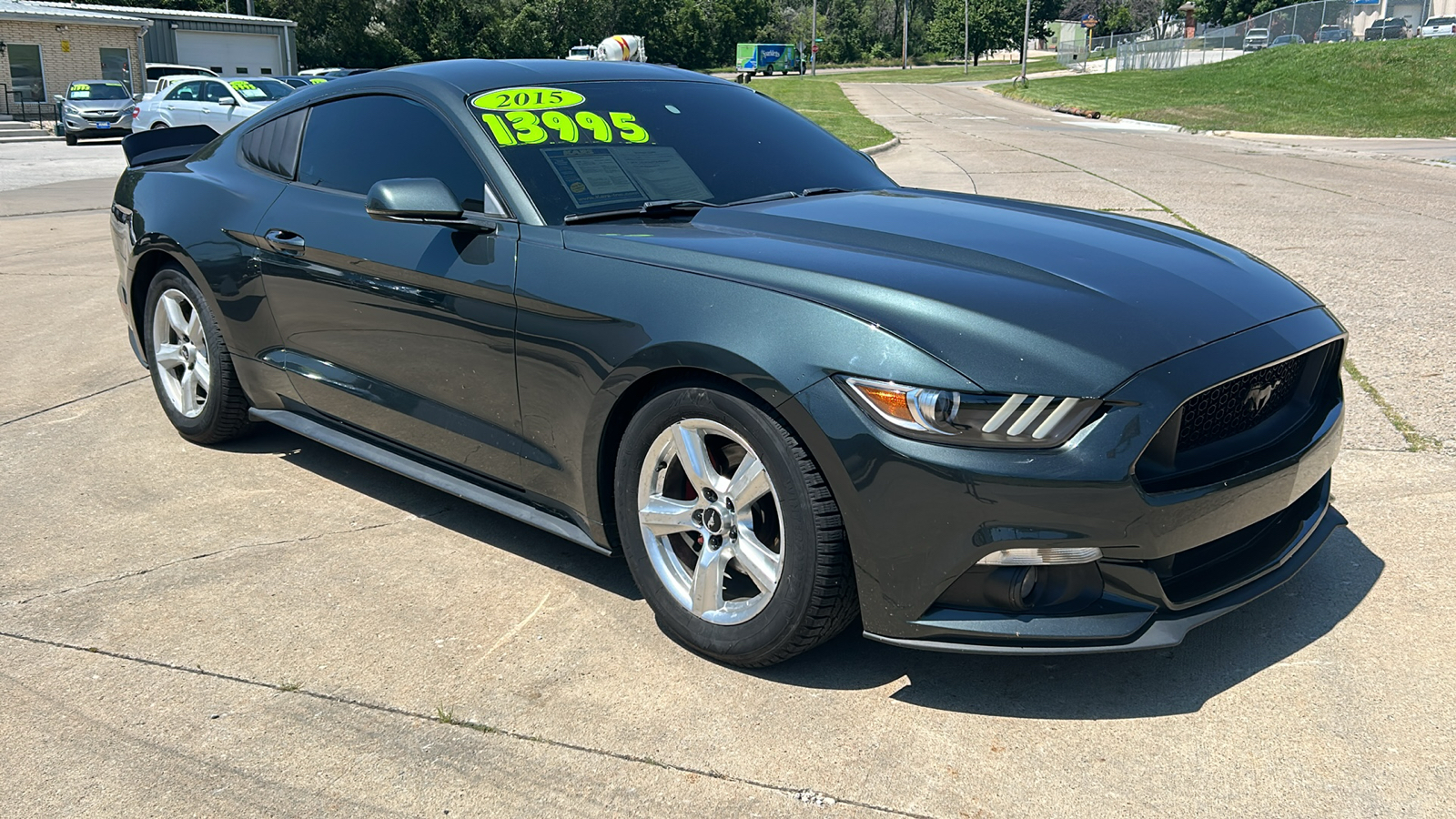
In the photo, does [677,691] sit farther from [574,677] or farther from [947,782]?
[947,782]

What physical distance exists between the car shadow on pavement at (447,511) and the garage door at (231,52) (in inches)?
1876

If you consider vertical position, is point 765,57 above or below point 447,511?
above

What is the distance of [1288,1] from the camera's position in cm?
8125

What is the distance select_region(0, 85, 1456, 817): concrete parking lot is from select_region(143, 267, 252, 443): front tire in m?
0.16

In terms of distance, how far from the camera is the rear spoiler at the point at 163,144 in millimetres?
→ 5711

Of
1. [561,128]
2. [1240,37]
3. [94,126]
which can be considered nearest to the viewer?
[561,128]

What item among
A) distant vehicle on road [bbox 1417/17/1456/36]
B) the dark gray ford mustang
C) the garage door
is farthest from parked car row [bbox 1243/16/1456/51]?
the dark gray ford mustang

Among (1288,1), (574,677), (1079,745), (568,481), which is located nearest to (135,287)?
(568,481)

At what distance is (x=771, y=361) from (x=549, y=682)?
107 centimetres

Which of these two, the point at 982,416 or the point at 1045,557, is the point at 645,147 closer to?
the point at 982,416

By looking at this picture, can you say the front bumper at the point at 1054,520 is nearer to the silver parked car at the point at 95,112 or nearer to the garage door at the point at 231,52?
the silver parked car at the point at 95,112

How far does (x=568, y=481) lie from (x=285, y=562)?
1.18 m

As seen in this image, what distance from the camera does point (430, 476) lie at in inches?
157

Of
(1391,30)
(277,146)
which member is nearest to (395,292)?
(277,146)
